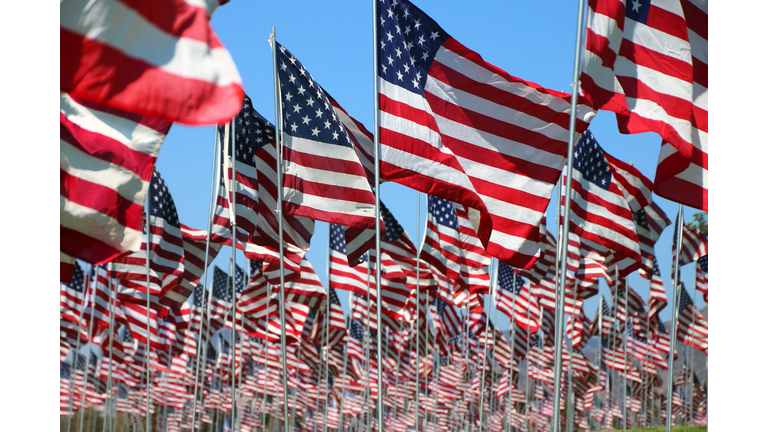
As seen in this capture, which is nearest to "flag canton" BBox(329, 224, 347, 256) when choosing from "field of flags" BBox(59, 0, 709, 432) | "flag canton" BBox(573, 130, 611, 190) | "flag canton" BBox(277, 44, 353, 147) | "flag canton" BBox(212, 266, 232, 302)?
"field of flags" BBox(59, 0, 709, 432)

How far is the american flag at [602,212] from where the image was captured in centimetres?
1176

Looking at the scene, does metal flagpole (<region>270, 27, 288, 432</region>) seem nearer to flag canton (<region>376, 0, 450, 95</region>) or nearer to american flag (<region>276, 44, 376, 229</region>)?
american flag (<region>276, 44, 376, 229</region>)

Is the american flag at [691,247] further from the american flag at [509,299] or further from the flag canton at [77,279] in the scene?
the flag canton at [77,279]

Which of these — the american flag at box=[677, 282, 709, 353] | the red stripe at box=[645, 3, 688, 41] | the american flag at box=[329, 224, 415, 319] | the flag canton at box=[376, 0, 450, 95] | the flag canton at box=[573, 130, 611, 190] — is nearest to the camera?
the red stripe at box=[645, 3, 688, 41]

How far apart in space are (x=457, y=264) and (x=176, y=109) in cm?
1293

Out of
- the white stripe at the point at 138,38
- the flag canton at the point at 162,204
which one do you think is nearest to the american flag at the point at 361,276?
the flag canton at the point at 162,204

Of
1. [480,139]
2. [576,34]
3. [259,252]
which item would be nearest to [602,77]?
[576,34]

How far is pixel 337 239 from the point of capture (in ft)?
64.8

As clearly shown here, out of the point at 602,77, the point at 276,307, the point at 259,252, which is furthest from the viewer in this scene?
the point at 276,307

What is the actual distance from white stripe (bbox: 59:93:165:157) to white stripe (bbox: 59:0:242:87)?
1.11m

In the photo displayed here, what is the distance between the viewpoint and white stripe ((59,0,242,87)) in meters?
3.73

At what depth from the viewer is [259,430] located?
46375 millimetres

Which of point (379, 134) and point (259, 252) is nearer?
point (379, 134)

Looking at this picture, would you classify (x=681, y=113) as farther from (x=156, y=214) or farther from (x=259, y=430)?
(x=259, y=430)
